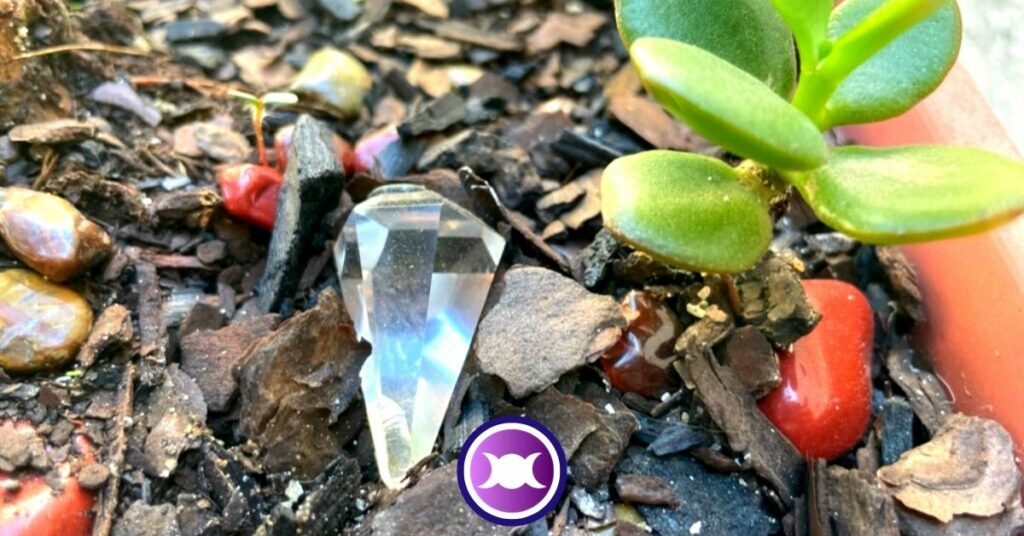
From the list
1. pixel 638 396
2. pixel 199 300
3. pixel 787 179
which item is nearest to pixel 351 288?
pixel 199 300

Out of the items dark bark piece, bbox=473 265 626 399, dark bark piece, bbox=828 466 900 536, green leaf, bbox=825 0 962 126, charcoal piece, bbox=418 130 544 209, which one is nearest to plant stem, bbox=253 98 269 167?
charcoal piece, bbox=418 130 544 209

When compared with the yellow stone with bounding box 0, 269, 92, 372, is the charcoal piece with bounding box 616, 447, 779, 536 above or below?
below

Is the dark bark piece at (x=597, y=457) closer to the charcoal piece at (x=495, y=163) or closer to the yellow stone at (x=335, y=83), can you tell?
the charcoal piece at (x=495, y=163)

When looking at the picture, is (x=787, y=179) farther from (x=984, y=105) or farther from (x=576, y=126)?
(x=576, y=126)

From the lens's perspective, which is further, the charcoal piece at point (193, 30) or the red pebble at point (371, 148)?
the charcoal piece at point (193, 30)

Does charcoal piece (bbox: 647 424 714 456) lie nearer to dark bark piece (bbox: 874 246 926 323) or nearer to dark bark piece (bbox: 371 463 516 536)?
dark bark piece (bbox: 371 463 516 536)

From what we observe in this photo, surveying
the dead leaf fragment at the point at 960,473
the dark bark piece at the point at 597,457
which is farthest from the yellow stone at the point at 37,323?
the dead leaf fragment at the point at 960,473
